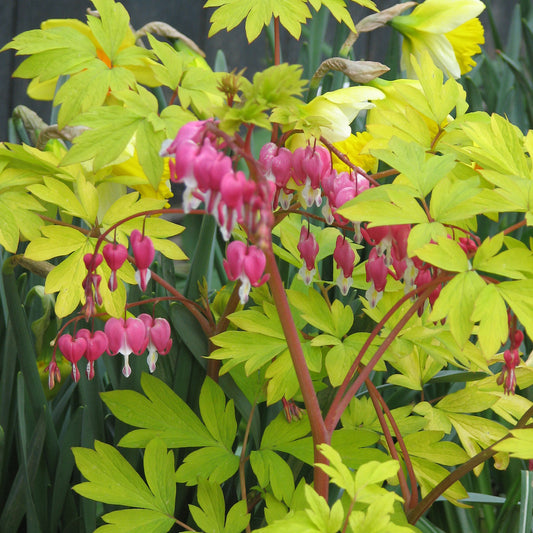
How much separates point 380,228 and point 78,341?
1.03 feet

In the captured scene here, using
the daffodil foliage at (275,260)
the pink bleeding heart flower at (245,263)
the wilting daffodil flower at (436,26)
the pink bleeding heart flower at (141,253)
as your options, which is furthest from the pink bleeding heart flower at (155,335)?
the wilting daffodil flower at (436,26)

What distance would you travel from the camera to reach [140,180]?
2.48ft

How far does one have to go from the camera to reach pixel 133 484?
71 cm

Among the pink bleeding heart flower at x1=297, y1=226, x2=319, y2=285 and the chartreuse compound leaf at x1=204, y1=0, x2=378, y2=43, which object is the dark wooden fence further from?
the pink bleeding heart flower at x1=297, y1=226, x2=319, y2=285

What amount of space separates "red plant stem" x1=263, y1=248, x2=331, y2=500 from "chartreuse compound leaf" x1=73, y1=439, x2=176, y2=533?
0.17 metres

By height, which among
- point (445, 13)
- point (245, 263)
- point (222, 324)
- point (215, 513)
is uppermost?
point (445, 13)

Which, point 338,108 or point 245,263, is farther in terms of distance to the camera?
point 338,108

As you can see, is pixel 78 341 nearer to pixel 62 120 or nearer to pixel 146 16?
pixel 62 120

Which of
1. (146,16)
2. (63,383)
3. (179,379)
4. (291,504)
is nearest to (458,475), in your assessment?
(291,504)

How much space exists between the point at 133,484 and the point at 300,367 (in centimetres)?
24

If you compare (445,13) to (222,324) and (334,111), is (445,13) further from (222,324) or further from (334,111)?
(222,324)

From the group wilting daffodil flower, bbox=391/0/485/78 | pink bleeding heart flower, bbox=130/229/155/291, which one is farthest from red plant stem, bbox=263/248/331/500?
wilting daffodil flower, bbox=391/0/485/78

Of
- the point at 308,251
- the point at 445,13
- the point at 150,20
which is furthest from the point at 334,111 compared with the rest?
the point at 150,20

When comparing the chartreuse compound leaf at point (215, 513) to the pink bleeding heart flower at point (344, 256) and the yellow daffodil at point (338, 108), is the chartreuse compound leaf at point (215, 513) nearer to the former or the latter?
the pink bleeding heart flower at point (344, 256)
